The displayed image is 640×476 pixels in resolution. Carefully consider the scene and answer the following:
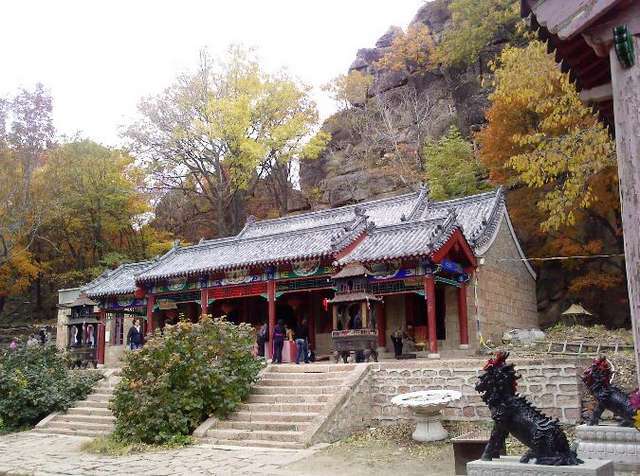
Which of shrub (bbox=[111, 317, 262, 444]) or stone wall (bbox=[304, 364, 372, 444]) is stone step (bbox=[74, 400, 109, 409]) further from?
stone wall (bbox=[304, 364, 372, 444])

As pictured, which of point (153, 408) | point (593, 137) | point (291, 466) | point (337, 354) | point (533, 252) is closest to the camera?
point (291, 466)

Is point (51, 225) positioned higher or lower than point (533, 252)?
higher

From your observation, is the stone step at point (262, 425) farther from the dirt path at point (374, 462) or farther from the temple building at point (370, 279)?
the temple building at point (370, 279)

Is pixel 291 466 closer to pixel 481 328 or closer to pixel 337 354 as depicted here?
pixel 337 354

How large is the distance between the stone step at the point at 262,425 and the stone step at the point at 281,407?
0.41m

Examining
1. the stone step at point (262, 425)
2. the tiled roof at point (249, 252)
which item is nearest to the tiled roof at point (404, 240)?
the tiled roof at point (249, 252)

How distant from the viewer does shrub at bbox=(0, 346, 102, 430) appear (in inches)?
582

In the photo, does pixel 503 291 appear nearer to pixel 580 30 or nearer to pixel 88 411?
pixel 88 411

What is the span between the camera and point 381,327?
58.3 ft

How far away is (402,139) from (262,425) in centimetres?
2441

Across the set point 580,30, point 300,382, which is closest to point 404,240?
point 300,382

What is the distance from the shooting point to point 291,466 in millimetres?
9055

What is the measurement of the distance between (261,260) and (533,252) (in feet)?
41.2

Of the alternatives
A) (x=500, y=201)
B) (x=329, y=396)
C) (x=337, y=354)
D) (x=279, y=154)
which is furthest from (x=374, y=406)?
(x=279, y=154)
